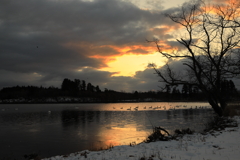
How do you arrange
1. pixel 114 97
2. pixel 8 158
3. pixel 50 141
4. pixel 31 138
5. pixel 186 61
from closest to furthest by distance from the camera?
pixel 8 158
pixel 50 141
pixel 31 138
pixel 186 61
pixel 114 97

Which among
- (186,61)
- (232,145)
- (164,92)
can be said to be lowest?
(232,145)

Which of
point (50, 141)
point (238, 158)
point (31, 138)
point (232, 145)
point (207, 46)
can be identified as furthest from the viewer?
point (207, 46)

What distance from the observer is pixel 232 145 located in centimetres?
846

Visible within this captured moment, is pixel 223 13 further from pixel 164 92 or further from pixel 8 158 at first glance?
pixel 8 158

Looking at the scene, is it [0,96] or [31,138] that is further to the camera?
[0,96]

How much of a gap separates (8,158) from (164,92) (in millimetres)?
14893

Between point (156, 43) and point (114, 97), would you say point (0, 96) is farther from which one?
point (156, 43)

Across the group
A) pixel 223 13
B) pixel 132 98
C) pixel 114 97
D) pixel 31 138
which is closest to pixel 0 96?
pixel 114 97

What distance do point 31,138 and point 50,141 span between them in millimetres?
2718

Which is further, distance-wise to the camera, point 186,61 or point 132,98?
point 132,98

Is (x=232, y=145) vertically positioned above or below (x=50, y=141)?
above

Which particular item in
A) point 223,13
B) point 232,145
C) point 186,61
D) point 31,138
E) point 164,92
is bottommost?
point 31,138

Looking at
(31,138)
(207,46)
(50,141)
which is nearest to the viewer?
(50,141)

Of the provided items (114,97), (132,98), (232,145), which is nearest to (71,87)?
(114,97)
